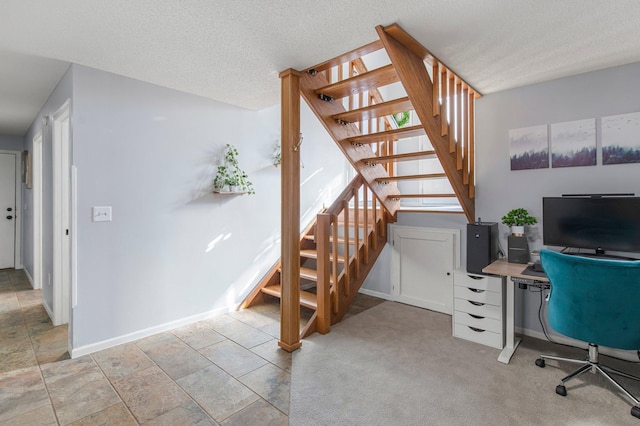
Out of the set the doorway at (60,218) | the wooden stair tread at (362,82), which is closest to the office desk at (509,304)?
the wooden stair tread at (362,82)

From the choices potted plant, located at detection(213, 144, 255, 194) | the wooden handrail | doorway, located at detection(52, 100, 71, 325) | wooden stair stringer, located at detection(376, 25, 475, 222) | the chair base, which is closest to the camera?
the chair base

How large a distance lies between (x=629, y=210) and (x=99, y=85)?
12.9 feet

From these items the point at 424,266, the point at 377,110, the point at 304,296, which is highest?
the point at 377,110

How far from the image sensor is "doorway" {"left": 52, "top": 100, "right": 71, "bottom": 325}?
10.1 feet

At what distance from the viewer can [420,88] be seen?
230 centimetres

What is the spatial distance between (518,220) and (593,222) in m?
0.48

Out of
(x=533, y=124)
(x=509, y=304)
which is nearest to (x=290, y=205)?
(x=509, y=304)

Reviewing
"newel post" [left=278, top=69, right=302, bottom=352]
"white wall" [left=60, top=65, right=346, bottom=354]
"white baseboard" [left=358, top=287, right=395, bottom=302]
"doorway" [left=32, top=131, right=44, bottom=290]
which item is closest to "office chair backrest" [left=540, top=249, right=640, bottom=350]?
"newel post" [left=278, top=69, right=302, bottom=352]

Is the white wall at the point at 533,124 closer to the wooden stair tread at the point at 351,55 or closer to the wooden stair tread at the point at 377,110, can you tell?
the wooden stair tread at the point at 377,110

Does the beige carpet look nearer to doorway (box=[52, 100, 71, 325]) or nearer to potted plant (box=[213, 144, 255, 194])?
potted plant (box=[213, 144, 255, 194])

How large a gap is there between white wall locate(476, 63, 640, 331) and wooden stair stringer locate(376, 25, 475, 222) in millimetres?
486

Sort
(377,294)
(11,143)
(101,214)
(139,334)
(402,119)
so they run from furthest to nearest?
(11,143) < (402,119) < (377,294) < (139,334) < (101,214)

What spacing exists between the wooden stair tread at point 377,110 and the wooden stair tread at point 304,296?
1.70 metres

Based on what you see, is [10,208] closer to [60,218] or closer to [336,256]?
[60,218]
